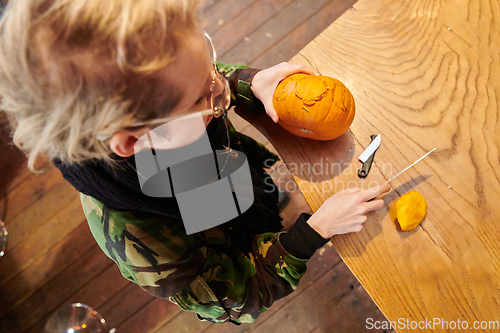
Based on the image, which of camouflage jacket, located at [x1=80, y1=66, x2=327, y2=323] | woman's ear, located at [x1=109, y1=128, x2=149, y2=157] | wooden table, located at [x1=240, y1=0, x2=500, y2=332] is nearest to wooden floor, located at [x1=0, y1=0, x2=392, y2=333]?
camouflage jacket, located at [x1=80, y1=66, x2=327, y2=323]

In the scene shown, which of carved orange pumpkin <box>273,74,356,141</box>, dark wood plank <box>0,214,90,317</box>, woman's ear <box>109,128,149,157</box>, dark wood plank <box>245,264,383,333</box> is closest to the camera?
woman's ear <box>109,128,149,157</box>

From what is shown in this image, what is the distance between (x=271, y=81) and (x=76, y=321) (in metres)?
1.59

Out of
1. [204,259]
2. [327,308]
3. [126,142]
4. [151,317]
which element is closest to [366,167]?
[204,259]

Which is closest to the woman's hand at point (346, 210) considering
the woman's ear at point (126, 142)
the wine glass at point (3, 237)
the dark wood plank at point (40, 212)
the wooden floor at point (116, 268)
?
the woman's ear at point (126, 142)

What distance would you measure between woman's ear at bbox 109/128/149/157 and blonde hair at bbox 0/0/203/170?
24 mm

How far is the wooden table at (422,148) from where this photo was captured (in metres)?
0.73

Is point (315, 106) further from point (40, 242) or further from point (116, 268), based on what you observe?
point (40, 242)

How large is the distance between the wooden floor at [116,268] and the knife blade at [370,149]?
2.89 feet

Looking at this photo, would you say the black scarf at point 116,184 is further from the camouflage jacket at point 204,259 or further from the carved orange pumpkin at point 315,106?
the carved orange pumpkin at point 315,106

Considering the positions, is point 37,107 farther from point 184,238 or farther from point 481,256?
point 481,256

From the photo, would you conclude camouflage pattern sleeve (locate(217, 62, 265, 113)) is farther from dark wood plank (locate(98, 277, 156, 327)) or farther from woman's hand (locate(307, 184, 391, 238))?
dark wood plank (locate(98, 277, 156, 327))

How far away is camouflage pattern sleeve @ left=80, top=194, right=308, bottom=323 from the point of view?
2.29 feet

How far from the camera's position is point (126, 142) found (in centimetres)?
56

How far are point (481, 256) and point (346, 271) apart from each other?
0.90 meters
